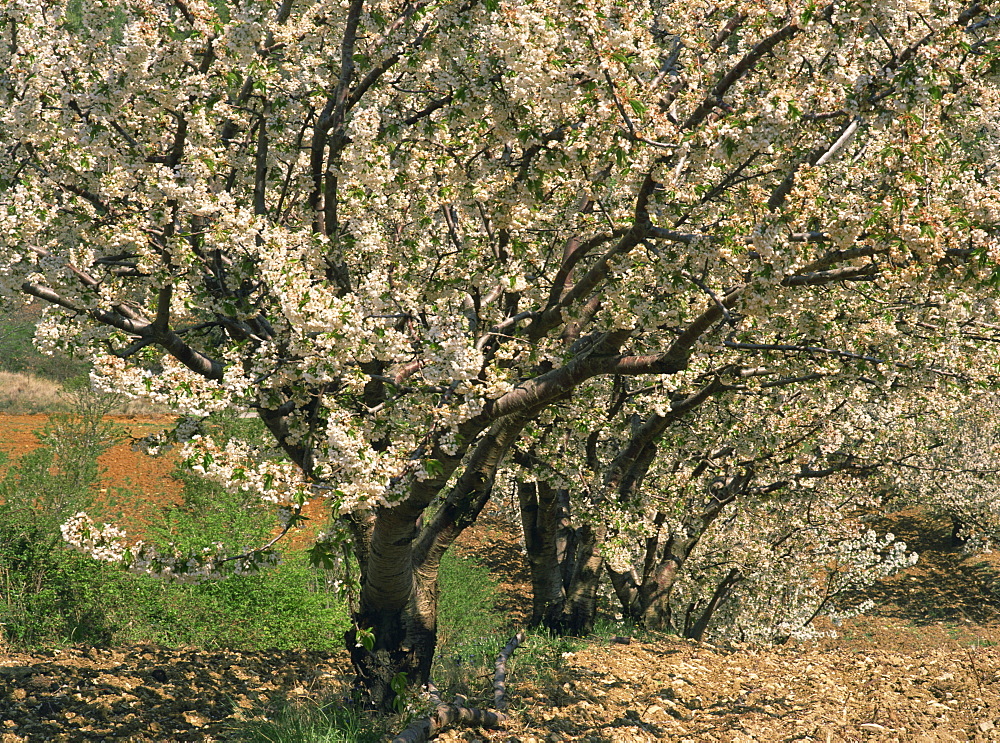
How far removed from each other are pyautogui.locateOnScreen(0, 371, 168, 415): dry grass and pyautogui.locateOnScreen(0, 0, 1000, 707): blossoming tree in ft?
84.4

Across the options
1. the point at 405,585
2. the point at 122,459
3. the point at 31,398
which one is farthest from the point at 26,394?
the point at 405,585

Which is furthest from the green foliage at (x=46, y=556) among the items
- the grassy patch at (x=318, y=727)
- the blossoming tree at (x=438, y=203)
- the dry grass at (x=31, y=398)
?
the dry grass at (x=31, y=398)

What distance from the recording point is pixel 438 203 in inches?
237

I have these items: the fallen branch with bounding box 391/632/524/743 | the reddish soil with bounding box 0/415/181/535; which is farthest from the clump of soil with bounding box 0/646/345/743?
the reddish soil with bounding box 0/415/181/535

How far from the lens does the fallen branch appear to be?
18.5ft

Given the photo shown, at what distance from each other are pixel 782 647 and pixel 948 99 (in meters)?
8.85

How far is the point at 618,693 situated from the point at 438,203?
5.01m

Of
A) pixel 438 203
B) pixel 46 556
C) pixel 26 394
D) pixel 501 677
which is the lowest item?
pixel 501 677

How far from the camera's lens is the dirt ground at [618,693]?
6.50 metres

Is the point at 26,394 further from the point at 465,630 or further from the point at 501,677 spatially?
the point at 501,677

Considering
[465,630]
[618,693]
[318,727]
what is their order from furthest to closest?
[465,630], [618,693], [318,727]

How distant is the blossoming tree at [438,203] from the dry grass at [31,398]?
25.7 meters

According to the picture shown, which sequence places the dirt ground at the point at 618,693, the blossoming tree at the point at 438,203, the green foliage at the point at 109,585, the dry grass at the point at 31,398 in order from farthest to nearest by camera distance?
the dry grass at the point at 31,398, the green foliage at the point at 109,585, the dirt ground at the point at 618,693, the blossoming tree at the point at 438,203

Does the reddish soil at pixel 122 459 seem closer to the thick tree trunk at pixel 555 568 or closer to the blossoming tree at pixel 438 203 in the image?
the thick tree trunk at pixel 555 568
